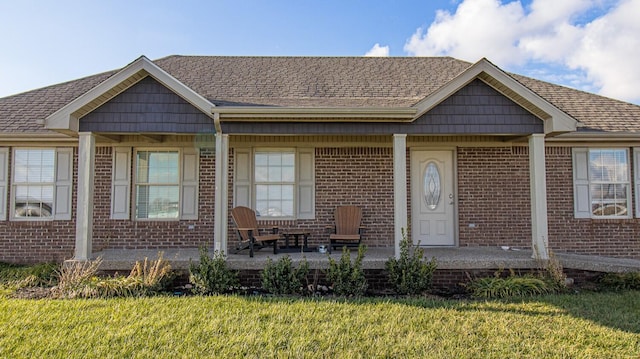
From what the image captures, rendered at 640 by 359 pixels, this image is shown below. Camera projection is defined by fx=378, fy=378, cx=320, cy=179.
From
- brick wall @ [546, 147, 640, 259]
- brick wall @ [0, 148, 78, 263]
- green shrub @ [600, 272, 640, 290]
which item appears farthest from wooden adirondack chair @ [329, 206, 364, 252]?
brick wall @ [0, 148, 78, 263]

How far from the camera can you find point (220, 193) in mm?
6219

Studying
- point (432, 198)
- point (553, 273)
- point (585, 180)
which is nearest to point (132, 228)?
point (432, 198)

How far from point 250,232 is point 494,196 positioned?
5.07m

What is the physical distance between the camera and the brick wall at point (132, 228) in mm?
7633

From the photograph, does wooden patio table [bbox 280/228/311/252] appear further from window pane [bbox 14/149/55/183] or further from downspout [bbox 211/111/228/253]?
window pane [bbox 14/149/55/183]

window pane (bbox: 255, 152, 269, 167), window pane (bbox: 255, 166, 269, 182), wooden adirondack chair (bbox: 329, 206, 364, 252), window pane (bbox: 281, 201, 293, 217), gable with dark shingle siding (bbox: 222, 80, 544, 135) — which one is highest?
gable with dark shingle siding (bbox: 222, 80, 544, 135)

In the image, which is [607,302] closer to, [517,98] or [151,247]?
[517,98]

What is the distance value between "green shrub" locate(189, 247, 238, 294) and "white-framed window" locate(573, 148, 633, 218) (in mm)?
7096

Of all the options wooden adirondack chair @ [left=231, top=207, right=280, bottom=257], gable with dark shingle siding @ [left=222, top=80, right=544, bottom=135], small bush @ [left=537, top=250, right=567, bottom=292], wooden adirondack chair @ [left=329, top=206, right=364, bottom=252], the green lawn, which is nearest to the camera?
the green lawn

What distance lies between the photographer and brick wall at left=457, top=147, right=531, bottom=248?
7848 millimetres

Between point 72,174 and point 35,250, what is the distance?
165cm

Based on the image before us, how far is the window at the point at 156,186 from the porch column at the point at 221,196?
1.99m

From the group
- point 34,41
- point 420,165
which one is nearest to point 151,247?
point 34,41

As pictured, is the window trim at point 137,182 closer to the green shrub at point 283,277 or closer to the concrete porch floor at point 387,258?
the concrete porch floor at point 387,258
